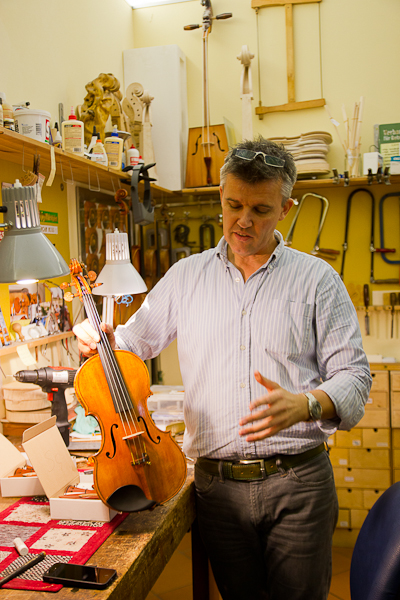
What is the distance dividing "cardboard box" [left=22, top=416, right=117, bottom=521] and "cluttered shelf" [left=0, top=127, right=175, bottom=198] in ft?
3.18

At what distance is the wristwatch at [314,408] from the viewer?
1275 millimetres

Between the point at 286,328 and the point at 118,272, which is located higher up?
the point at 118,272

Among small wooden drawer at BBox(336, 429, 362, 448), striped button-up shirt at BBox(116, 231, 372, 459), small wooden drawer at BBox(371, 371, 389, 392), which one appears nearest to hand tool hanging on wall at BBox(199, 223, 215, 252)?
small wooden drawer at BBox(371, 371, 389, 392)

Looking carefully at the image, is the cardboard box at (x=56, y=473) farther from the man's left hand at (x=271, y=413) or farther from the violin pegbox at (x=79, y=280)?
the man's left hand at (x=271, y=413)

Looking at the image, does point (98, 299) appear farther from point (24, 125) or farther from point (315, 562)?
point (315, 562)

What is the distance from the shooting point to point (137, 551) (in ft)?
4.34

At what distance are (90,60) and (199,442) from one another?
8.41ft

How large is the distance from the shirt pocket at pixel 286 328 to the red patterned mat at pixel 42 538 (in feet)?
2.24

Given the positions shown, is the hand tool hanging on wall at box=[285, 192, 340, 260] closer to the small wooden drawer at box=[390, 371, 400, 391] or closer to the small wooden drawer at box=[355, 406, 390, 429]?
the small wooden drawer at box=[390, 371, 400, 391]

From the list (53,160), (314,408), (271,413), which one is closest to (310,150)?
(53,160)

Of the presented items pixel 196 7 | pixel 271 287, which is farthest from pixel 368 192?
pixel 271 287

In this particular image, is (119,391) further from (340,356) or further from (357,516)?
(357,516)

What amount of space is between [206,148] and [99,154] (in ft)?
4.49

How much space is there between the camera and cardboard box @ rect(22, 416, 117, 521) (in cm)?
147
